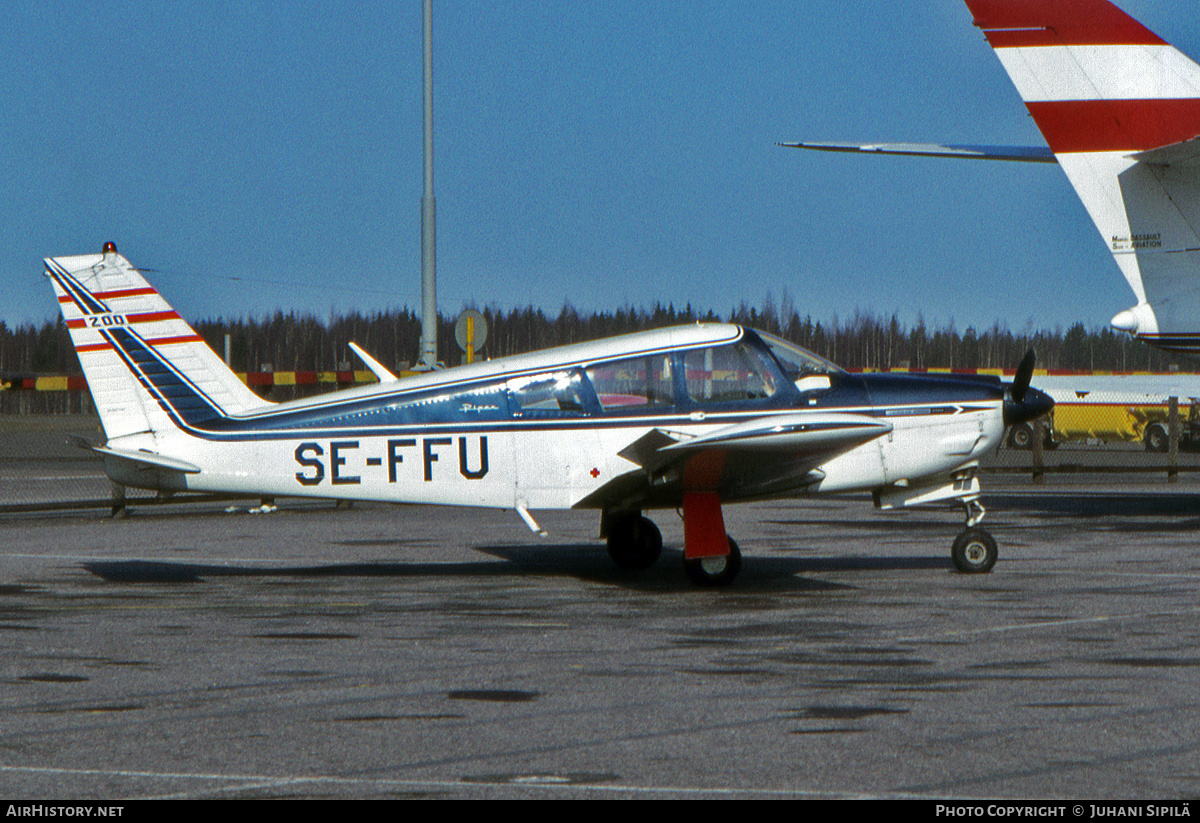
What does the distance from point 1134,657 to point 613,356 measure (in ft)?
15.9

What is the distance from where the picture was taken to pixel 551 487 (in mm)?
10516

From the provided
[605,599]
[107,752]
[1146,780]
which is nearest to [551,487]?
[605,599]

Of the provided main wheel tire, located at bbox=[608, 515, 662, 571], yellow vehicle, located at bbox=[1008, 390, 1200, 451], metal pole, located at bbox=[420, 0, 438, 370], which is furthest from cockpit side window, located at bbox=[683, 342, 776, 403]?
yellow vehicle, located at bbox=[1008, 390, 1200, 451]

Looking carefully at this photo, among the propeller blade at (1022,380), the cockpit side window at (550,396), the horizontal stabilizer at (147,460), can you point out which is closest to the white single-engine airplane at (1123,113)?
the propeller blade at (1022,380)

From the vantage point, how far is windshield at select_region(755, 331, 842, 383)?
1059cm

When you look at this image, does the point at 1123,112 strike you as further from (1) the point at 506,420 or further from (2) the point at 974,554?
(1) the point at 506,420

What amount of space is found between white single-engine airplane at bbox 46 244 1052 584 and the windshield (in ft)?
0.06

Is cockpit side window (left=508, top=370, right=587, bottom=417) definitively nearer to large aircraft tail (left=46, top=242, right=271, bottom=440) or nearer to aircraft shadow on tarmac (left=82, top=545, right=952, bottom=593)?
aircraft shadow on tarmac (left=82, top=545, right=952, bottom=593)

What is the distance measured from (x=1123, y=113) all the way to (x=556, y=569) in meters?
8.84

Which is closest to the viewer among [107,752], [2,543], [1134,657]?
[107,752]

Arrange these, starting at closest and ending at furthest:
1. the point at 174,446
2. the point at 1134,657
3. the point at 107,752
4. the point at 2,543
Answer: the point at 107,752 → the point at 1134,657 → the point at 174,446 → the point at 2,543

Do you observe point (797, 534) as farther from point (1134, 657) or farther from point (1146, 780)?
point (1146, 780)

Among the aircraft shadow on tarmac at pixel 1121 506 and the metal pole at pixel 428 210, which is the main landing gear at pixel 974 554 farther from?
the metal pole at pixel 428 210

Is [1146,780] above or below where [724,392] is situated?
below
